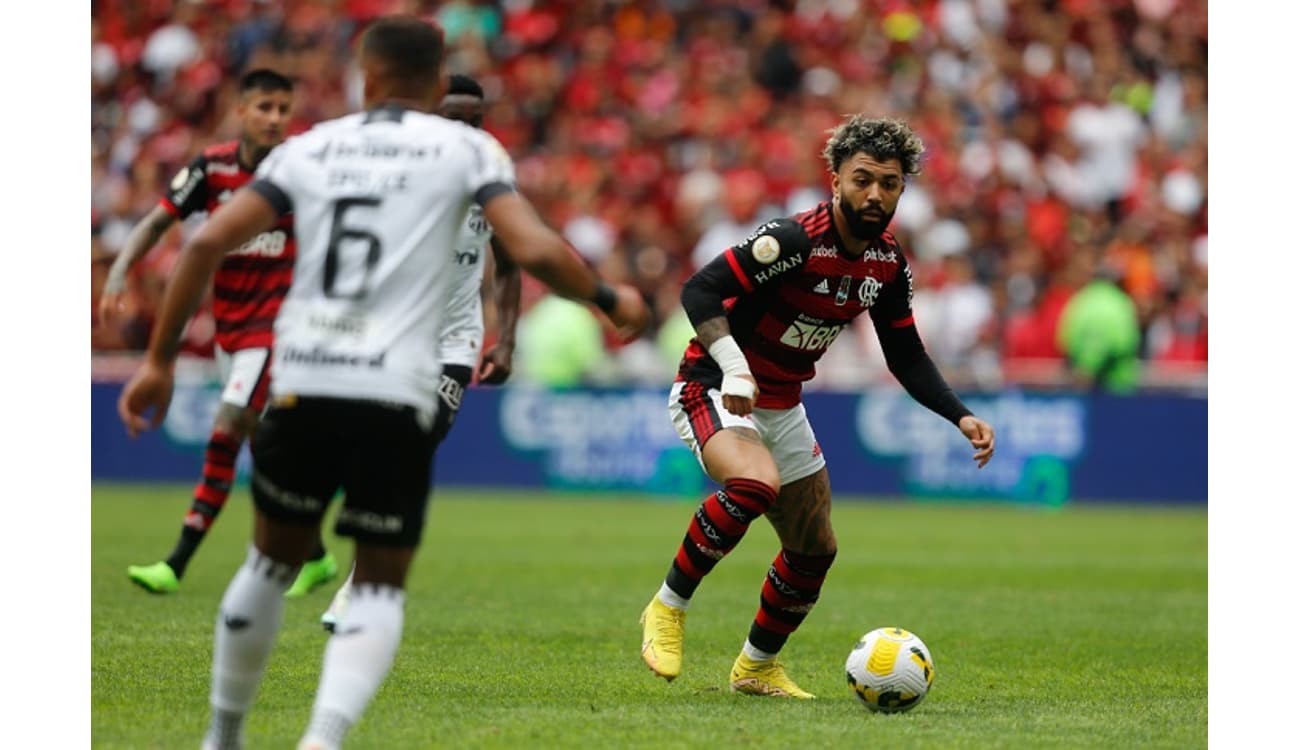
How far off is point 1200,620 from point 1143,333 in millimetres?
11072

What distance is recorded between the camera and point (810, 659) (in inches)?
365

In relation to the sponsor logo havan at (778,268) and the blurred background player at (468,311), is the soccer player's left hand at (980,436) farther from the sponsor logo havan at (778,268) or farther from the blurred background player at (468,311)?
the blurred background player at (468,311)

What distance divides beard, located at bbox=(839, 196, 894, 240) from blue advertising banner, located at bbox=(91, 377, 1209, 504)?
13060 millimetres

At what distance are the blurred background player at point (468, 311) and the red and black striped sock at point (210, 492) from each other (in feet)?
5.19

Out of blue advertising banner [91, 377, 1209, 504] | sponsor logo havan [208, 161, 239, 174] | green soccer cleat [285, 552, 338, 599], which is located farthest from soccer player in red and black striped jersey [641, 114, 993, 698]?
blue advertising banner [91, 377, 1209, 504]

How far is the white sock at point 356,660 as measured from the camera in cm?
525

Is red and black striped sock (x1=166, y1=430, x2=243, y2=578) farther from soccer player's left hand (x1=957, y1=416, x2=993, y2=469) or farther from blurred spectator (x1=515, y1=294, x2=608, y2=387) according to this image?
blurred spectator (x1=515, y1=294, x2=608, y2=387)

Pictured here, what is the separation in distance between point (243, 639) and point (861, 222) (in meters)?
3.28

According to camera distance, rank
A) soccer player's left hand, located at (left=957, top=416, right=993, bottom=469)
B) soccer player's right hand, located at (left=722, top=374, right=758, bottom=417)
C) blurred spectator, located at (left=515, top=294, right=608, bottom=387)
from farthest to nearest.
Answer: blurred spectator, located at (left=515, top=294, right=608, bottom=387), soccer player's left hand, located at (left=957, top=416, right=993, bottom=469), soccer player's right hand, located at (left=722, top=374, right=758, bottom=417)

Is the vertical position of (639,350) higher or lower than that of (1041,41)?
lower

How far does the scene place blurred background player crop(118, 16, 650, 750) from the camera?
5402 mm
